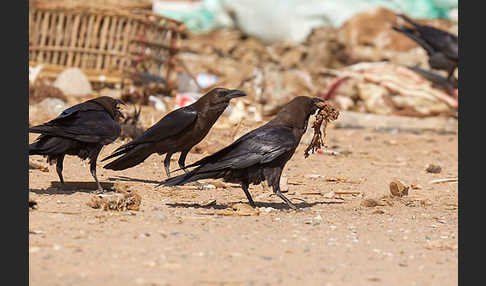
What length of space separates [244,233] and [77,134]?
1.79 m

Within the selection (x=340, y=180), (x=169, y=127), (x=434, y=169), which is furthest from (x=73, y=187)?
(x=434, y=169)

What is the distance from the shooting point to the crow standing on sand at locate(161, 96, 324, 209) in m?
5.77

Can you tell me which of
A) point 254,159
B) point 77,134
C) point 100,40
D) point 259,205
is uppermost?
point 100,40

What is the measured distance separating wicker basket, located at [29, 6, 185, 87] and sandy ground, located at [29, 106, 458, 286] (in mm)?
4738

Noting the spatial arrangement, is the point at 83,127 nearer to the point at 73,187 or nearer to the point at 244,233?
the point at 73,187

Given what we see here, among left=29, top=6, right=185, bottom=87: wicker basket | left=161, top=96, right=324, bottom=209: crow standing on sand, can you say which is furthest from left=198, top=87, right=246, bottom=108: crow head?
left=29, top=6, right=185, bottom=87: wicker basket

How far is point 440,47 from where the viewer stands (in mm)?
13188

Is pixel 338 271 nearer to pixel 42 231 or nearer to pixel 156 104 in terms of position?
pixel 42 231

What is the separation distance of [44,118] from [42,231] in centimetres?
577

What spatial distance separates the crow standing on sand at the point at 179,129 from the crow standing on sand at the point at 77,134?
437 millimetres

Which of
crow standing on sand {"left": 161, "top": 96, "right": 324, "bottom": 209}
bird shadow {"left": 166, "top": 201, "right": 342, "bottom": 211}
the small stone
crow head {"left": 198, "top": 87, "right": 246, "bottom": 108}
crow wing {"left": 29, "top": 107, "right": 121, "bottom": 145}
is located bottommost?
bird shadow {"left": 166, "top": 201, "right": 342, "bottom": 211}

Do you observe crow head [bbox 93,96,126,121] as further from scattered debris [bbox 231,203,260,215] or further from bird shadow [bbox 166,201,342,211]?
scattered debris [bbox 231,203,260,215]

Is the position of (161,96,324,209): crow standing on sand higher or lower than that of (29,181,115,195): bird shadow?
higher

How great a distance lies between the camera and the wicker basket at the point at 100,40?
12430mm
